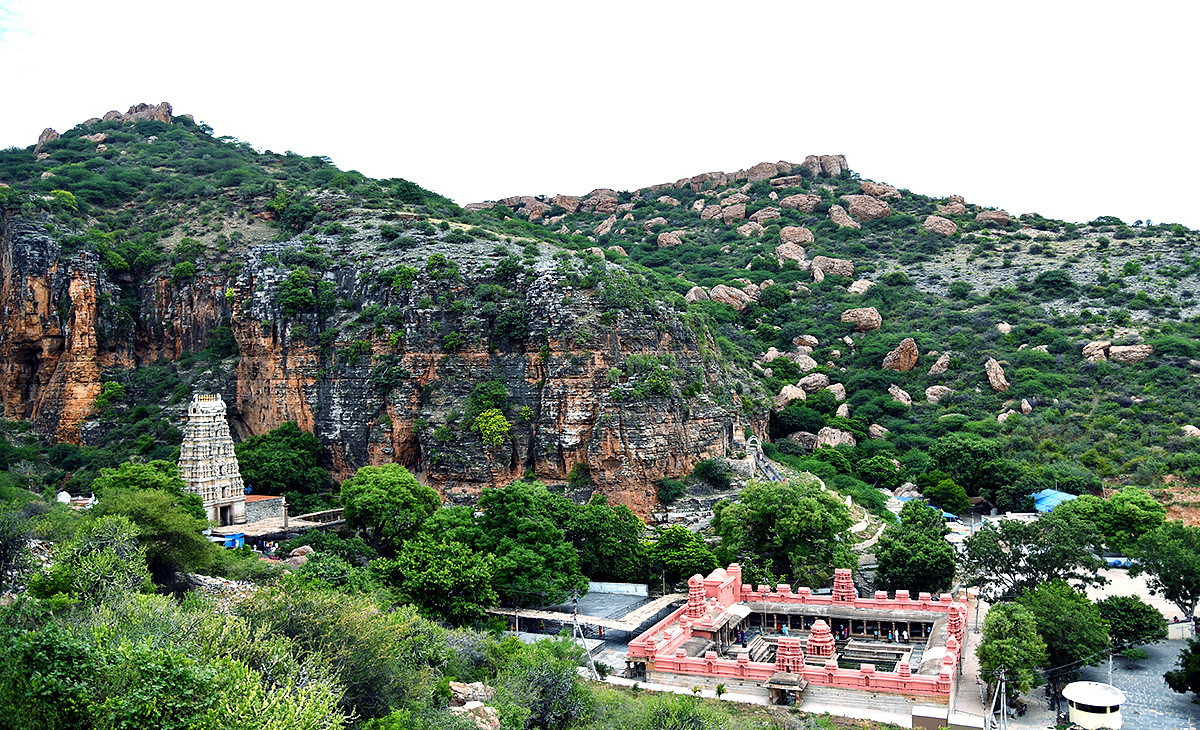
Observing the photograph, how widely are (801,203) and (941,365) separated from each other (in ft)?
131

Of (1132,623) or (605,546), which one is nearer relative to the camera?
(1132,623)

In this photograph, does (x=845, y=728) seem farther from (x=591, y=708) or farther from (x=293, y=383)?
(x=293, y=383)

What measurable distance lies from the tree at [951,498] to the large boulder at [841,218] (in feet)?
160

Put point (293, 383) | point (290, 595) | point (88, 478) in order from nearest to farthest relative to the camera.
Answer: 1. point (290, 595)
2. point (88, 478)
3. point (293, 383)

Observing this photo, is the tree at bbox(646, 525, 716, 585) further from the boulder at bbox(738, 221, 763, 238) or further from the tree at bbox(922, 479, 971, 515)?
the boulder at bbox(738, 221, 763, 238)

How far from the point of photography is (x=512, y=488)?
3384cm

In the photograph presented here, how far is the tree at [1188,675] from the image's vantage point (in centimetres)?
2256

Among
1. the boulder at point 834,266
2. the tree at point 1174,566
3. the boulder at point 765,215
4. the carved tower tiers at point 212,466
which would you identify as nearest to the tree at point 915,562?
the tree at point 1174,566

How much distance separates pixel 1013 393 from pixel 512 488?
40.1 meters

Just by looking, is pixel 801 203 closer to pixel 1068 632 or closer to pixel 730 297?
pixel 730 297

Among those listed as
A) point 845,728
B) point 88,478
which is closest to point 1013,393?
point 845,728

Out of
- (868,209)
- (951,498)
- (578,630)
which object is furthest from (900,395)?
(578,630)

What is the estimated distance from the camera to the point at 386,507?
3475cm

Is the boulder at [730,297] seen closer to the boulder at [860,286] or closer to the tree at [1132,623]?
the boulder at [860,286]
